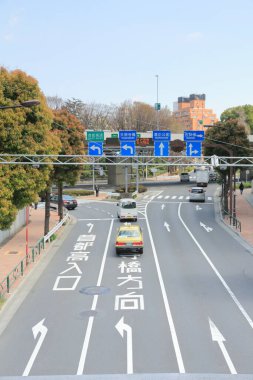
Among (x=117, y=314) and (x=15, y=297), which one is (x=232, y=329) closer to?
(x=117, y=314)

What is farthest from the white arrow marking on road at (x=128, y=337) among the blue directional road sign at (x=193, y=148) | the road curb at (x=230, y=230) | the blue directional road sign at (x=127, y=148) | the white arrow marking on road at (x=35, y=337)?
the road curb at (x=230, y=230)

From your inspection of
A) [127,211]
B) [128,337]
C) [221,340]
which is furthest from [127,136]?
→ [221,340]

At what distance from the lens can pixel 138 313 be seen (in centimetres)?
1789

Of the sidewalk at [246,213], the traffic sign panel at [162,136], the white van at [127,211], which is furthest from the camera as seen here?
the white van at [127,211]

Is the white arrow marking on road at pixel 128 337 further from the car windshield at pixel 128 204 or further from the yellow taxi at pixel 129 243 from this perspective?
the car windshield at pixel 128 204

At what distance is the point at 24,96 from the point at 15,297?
8.92 meters

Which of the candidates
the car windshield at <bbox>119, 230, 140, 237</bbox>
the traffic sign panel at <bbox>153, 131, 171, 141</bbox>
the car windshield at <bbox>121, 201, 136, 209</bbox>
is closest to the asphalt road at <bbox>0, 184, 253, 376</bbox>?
the car windshield at <bbox>119, 230, 140, 237</bbox>

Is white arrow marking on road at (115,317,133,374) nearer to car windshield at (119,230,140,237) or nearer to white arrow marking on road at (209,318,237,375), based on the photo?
white arrow marking on road at (209,318,237,375)

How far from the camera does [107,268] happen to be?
1005 inches

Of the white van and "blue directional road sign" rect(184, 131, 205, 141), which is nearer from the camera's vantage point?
"blue directional road sign" rect(184, 131, 205, 141)

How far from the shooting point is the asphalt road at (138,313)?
1348 centimetres

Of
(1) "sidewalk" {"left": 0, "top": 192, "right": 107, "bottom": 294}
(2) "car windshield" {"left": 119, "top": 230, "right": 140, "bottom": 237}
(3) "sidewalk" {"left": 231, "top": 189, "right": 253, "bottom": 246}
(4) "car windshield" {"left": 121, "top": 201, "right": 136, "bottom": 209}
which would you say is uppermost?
(4) "car windshield" {"left": 121, "top": 201, "right": 136, "bottom": 209}

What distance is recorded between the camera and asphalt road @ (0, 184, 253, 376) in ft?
44.2

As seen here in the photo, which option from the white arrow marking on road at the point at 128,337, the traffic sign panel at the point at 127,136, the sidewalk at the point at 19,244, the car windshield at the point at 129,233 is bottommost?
the white arrow marking on road at the point at 128,337
